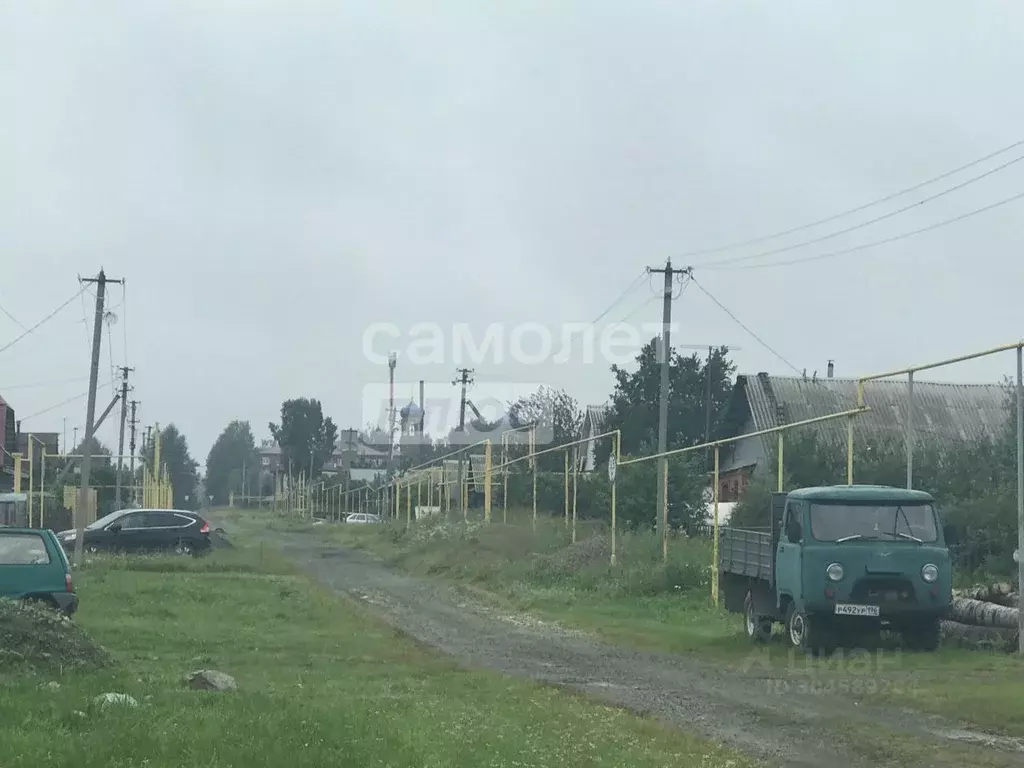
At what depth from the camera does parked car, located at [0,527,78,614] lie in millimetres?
15906

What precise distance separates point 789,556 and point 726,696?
3.86 metres

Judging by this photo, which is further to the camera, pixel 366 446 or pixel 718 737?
pixel 366 446

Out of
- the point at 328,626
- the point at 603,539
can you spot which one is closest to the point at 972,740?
the point at 328,626

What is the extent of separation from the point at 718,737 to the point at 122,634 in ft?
32.5

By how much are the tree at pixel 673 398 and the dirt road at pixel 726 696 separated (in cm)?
2697

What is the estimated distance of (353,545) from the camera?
5250 cm

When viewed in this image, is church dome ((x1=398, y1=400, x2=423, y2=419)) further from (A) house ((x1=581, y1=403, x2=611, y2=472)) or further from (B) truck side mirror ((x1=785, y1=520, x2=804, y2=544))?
(B) truck side mirror ((x1=785, y1=520, x2=804, y2=544))

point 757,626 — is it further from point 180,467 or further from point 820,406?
point 180,467

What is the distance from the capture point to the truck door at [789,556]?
50.0 feet

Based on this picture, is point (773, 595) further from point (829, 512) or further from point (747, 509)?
point (747, 509)

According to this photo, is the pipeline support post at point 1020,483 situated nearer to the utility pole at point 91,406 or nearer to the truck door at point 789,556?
the truck door at point 789,556

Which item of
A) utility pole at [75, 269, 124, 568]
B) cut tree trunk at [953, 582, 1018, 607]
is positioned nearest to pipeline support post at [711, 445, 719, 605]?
cut tree trunk at [953, 582, 1018, 607]

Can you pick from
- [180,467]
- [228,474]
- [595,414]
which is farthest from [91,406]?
[228,474]

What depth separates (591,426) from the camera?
65.4 metres
